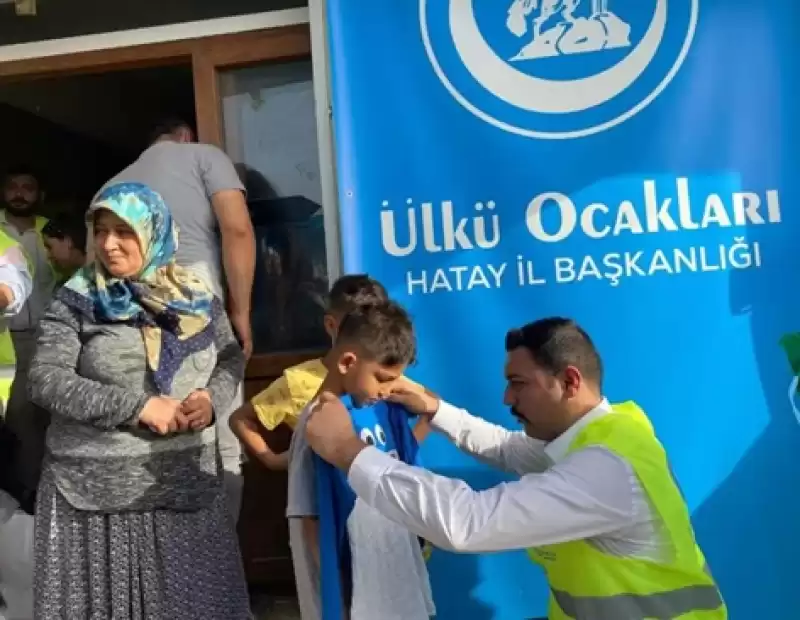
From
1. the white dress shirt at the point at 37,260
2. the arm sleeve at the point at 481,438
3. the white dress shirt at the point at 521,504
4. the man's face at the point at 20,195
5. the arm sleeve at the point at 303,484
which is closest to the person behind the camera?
the white dress shirt at the point at 521,504

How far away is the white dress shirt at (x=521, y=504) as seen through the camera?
5.12 feet

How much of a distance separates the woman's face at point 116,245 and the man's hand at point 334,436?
0.63 m

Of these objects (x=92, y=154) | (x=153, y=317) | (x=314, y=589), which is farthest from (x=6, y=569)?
(x=92, y=154)

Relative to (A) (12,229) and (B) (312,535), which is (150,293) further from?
(A) (12,229)

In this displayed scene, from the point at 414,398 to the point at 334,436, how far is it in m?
0.50

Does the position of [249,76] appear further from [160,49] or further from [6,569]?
[6,569]

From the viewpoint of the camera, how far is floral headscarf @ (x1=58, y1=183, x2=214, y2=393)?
198 centimetres

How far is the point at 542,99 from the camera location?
2580mm

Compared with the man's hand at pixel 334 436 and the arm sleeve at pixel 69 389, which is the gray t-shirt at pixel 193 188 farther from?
the man's hand at pixel 334 436

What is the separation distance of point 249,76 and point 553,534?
2.02 m

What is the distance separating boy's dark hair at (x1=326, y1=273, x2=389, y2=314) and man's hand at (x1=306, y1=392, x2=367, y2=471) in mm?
629

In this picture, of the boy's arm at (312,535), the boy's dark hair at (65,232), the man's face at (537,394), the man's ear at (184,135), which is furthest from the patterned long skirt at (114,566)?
the boy's dark hair at (65,232)

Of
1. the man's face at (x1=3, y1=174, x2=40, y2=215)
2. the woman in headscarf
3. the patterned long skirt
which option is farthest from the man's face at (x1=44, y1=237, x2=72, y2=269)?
the patterned long skirt

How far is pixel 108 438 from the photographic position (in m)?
1.96
